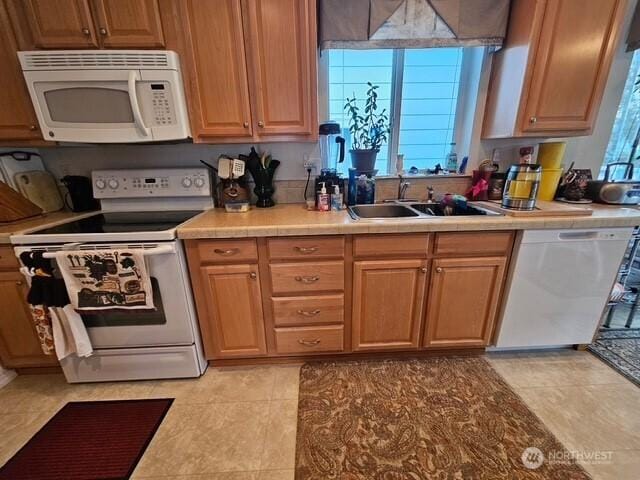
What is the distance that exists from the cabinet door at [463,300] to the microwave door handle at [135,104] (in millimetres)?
1879

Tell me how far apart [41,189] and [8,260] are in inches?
25.8

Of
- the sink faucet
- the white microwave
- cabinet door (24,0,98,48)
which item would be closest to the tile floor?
the sink faucet

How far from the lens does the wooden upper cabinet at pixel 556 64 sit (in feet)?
5.17

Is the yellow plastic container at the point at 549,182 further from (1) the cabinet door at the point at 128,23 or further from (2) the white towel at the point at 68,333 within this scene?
(2) the white towel at the point at 68,333

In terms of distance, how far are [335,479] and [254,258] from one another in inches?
44.0

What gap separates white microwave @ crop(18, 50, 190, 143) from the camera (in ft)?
4.80

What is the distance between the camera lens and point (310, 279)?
5.31ft

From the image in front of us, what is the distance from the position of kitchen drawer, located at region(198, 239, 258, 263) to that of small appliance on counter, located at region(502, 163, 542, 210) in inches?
64.1

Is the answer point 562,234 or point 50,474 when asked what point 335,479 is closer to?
point 50,474

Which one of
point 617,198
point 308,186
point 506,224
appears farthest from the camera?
point 308,186

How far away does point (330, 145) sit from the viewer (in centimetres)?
211

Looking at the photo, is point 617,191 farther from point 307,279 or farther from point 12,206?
point 12,206

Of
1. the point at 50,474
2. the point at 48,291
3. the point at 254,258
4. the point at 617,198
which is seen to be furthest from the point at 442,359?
the point at 48,291

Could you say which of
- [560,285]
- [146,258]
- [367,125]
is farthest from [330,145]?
[560,285]
